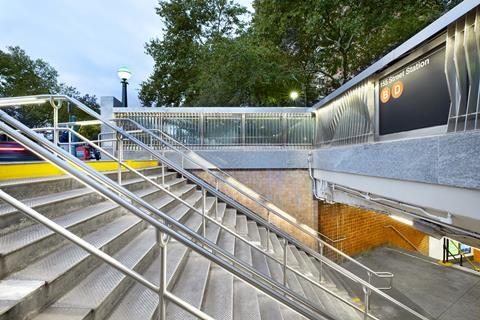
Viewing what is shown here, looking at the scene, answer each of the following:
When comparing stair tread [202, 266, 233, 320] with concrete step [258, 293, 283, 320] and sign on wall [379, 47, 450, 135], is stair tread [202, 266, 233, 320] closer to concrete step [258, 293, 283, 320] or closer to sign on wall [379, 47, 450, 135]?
concrete step [258, 293, 283, 320]

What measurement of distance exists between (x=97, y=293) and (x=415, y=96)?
431 centimetres

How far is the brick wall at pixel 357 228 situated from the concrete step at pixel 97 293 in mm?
5825

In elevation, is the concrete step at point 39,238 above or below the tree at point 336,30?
below

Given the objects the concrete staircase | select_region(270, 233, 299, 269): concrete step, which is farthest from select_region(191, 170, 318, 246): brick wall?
the concrete staircase

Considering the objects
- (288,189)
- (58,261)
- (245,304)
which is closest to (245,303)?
(245,304)

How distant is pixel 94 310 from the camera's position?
162 cm

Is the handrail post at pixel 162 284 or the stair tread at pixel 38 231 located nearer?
the handrail post at pixel 162 284

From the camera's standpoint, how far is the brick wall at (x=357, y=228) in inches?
289

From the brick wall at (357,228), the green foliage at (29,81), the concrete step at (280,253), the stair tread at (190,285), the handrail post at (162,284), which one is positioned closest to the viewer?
the handrail post at (162,284)

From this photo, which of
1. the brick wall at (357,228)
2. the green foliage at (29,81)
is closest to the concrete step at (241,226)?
the brick wall at (357,228)

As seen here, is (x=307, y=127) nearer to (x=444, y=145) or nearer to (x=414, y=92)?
(x=414, y=92)

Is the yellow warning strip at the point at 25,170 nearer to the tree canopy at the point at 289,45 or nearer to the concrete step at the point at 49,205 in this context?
the concrete step at the point at 49,205

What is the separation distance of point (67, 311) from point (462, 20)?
13.9 ft

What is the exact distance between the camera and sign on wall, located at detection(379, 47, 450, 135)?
3121 millimetres
